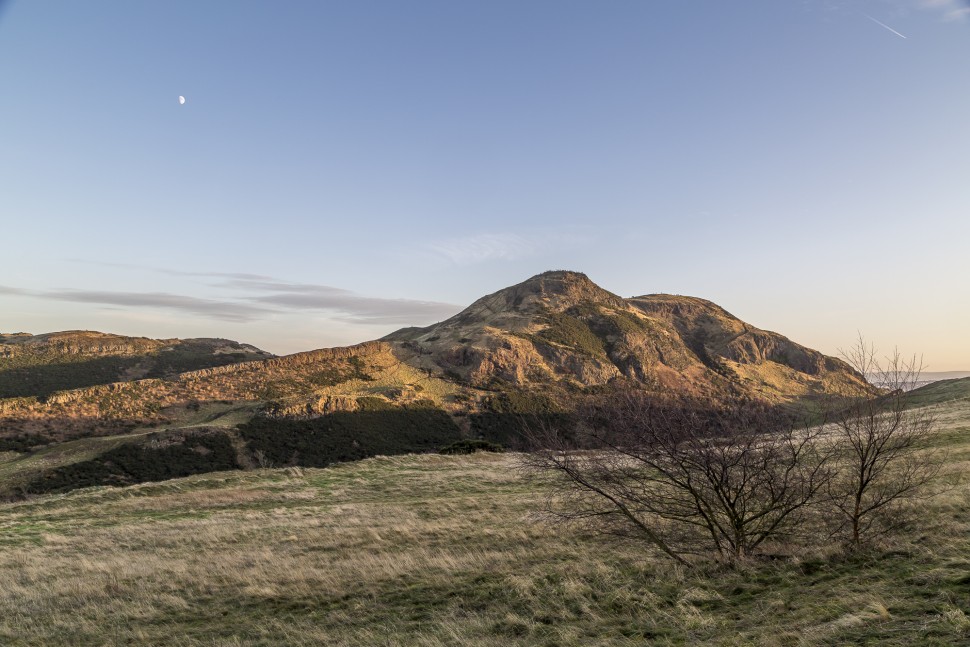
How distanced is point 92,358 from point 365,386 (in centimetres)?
6857

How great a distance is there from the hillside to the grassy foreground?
335ft

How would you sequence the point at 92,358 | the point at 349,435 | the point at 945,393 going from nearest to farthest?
the point at 945,393, the point at 349,435, the point at 92,358

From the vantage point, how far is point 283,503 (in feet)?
91.4

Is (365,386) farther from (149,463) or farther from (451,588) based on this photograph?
(451,588)

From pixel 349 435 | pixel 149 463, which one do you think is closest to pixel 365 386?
pixel 349 435

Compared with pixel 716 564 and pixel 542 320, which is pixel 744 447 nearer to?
pixel 716 564

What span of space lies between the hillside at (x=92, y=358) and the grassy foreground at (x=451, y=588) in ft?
335

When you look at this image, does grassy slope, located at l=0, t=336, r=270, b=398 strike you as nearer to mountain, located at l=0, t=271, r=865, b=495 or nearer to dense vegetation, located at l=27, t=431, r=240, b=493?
mountain, located at l=0, t=271, r=865, b=495

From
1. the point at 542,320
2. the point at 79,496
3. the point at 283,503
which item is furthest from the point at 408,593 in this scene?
the point at 542,320

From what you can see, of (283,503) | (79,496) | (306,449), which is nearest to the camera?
(283,503)

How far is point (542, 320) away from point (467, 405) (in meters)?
64.8

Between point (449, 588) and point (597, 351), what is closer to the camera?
point (449, 588)

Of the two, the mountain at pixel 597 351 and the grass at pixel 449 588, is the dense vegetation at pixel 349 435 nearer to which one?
the mountain at pixel 597 351

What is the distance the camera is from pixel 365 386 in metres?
104
